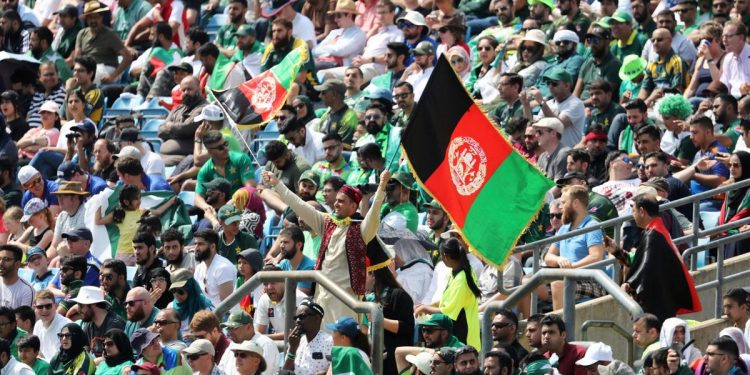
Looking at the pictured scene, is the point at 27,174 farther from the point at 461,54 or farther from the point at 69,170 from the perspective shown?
the point at 461,54

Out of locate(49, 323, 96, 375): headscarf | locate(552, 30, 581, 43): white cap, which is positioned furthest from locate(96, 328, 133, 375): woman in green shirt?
locate(552, 30, 581, 43): white cap

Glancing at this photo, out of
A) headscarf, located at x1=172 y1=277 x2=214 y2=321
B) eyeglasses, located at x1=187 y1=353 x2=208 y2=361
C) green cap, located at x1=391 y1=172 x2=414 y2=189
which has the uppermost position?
eyeglasses, located at x1=187 y1=353 x2=208 y2=361

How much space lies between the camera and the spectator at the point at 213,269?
15.5 m

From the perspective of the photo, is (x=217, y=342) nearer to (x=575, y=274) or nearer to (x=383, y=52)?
(x=575, y=274)

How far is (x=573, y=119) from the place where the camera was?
1797cm

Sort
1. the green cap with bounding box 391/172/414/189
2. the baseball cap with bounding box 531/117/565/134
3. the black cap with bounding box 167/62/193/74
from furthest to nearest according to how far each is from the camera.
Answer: the black cap with bounding box 167/62/193/74 → the baseball cap with bounding box 531/117/565/134 → the green cap with bounding box 391/172/414/189

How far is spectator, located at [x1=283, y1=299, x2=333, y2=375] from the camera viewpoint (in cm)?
1288

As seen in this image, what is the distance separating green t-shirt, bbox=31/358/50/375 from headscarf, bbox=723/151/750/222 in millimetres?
5588

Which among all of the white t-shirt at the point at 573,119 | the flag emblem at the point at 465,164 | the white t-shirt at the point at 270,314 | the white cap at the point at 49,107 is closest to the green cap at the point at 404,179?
the white t-shirt at the point at 270,314

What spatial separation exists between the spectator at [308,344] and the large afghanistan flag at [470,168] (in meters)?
1.15

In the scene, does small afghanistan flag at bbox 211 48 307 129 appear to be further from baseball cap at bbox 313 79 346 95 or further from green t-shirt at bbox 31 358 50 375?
green t-shirt at bbox 31 358 50 375

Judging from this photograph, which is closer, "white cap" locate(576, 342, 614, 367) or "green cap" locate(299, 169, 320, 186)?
"white cap" locate(576, 342, 614, 367)

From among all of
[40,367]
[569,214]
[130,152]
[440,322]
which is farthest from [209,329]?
[130,152]

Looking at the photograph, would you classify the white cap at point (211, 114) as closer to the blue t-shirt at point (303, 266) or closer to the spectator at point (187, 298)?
the blue t-shirt at point (303, 266)
